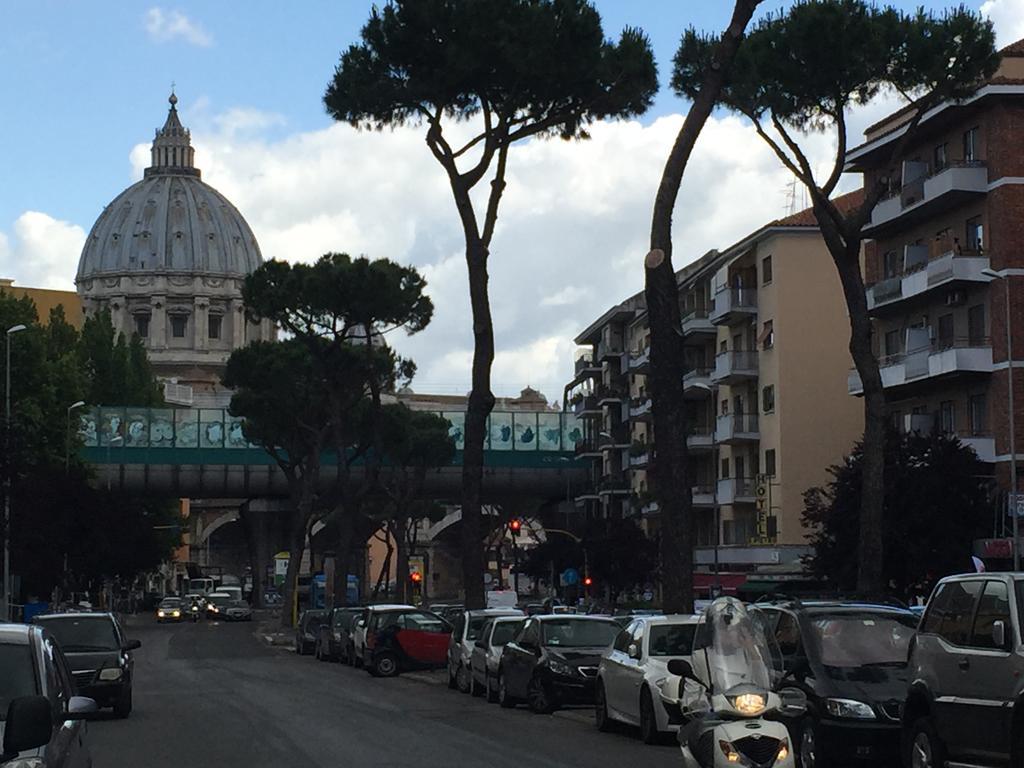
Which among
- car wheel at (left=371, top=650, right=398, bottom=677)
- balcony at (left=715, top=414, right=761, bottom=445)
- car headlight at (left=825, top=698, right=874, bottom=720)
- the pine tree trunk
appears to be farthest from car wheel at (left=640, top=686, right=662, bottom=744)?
balcony at (left=715, top=414, right=761, bottom=445)

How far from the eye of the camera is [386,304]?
192ft

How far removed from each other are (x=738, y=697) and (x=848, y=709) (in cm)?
420

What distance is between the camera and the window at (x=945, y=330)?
4974 cm

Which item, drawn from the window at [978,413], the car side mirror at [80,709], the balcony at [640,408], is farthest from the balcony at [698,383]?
the car side mirror at [80,709]

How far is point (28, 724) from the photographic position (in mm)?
8828

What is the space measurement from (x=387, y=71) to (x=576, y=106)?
3.52m

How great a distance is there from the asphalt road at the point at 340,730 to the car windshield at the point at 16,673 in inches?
241

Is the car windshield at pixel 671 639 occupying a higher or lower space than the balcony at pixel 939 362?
lower

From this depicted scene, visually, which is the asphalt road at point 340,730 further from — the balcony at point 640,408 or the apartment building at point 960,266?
the balcony at point 640,408

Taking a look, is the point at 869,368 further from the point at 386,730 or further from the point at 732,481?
the point at 732,481

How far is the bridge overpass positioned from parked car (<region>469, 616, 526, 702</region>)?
69.8m

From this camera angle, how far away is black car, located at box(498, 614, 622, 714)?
82.0 ft

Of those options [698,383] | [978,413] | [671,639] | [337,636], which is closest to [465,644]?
[671,639]

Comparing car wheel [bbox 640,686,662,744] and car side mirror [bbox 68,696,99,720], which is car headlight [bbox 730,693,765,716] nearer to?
car side mirror [bbox 68,696,99,720]
